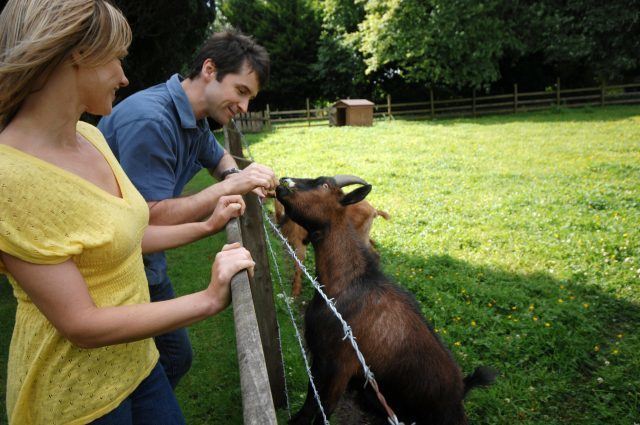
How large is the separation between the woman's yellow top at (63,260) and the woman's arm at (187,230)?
332mm

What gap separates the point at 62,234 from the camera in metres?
1.12

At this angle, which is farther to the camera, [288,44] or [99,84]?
[288,44]

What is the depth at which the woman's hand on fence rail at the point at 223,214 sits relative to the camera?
6.69ft

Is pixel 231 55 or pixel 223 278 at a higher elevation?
pixel 231 55

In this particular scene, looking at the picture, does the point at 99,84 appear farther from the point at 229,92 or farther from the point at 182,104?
the point at 229,92

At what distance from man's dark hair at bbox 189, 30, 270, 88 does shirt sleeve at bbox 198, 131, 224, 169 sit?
424 millimetres

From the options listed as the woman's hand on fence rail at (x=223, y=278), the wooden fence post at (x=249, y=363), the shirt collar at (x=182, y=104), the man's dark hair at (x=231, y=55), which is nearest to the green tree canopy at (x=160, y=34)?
the man's dark hair at (x=231, y=55)

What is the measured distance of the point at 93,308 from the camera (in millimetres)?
1145

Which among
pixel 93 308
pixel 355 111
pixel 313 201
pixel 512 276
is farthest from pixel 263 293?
pixel 355 111

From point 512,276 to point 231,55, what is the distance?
4.26 m

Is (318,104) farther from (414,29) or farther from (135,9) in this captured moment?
(135,9)

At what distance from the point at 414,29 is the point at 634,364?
69.5 ft

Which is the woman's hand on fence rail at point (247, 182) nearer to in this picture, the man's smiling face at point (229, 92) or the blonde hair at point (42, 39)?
the man's smiling face at point (229, 92)

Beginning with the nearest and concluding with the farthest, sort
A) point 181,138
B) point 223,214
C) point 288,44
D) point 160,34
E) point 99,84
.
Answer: point 99,84
point 223,214
point 181,138
point 160,34
point 288,44
